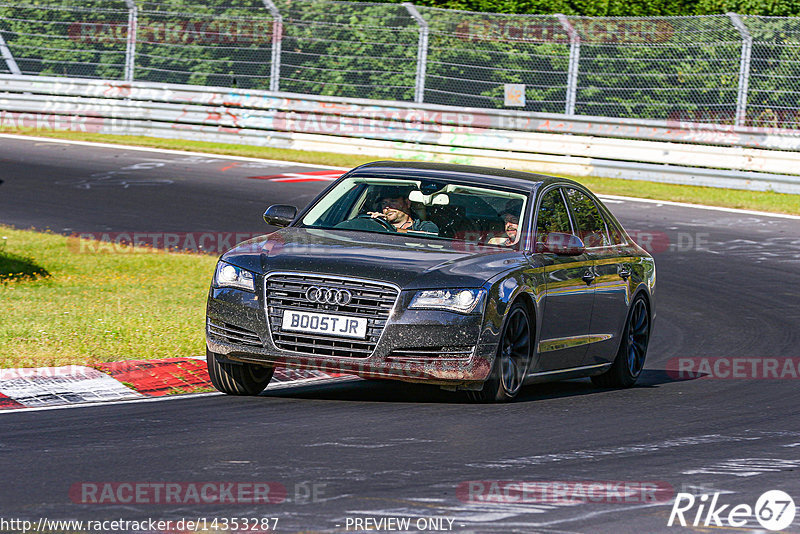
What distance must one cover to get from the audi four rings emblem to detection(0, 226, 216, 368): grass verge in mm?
1946

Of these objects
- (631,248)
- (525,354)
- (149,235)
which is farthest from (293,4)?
(525,354)

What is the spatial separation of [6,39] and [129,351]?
19733 millimetres

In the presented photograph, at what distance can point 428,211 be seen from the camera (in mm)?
9727

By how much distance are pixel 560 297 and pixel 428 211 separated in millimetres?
1080

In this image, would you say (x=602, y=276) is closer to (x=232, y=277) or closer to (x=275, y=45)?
(x=232, y=277)

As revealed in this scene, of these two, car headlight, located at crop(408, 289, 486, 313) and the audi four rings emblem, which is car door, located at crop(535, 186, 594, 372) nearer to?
car headlight, located at crop(408, 289, 486, 313)

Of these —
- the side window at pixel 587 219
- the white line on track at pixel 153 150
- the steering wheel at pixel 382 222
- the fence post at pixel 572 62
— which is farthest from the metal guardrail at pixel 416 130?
the steering wheel at pixel 382 222

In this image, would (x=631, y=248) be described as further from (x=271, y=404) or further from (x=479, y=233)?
(x=271, y=404)

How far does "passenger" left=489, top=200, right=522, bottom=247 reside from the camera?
948 centimetres

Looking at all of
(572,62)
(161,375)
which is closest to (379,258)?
(161,375)

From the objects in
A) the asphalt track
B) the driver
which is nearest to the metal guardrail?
the asphalt track

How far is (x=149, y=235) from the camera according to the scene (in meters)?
17.4

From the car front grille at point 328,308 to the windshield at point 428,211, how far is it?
1.21 metres

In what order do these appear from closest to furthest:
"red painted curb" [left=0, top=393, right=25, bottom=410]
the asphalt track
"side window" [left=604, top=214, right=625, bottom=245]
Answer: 1. the asphalt track
2. "red painted curb" [left=0, top=393, right=25, bottom=410]
3. "side window" [left=604, top=214, right=625, bottom=245]
